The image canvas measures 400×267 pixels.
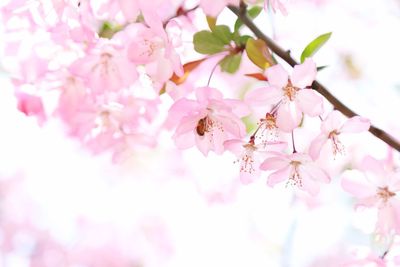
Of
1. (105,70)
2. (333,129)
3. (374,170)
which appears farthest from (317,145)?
(105,70)

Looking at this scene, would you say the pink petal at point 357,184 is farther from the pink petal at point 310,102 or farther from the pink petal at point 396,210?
the pink petal at point 310,102

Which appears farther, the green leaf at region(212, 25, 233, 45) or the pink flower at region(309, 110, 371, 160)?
the green leaf at region(212, 25, 233, 45)

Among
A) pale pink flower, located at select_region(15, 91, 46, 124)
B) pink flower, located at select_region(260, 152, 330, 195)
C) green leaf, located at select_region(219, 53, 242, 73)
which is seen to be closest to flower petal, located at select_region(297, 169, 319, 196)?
pink flower, located at select_region(260, 152, 330, 195)

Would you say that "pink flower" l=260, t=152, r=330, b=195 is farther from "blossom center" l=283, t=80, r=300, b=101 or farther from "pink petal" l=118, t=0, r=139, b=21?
"pink petal" l=118, t=0, r=139, b=21

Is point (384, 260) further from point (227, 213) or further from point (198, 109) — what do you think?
point (227, 213)

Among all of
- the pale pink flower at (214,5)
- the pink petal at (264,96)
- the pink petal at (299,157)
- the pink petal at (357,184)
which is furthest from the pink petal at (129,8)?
the pink petal at (357,184)

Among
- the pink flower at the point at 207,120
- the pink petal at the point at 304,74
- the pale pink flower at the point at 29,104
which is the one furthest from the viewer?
the pale pink flower at the point at 29,104
